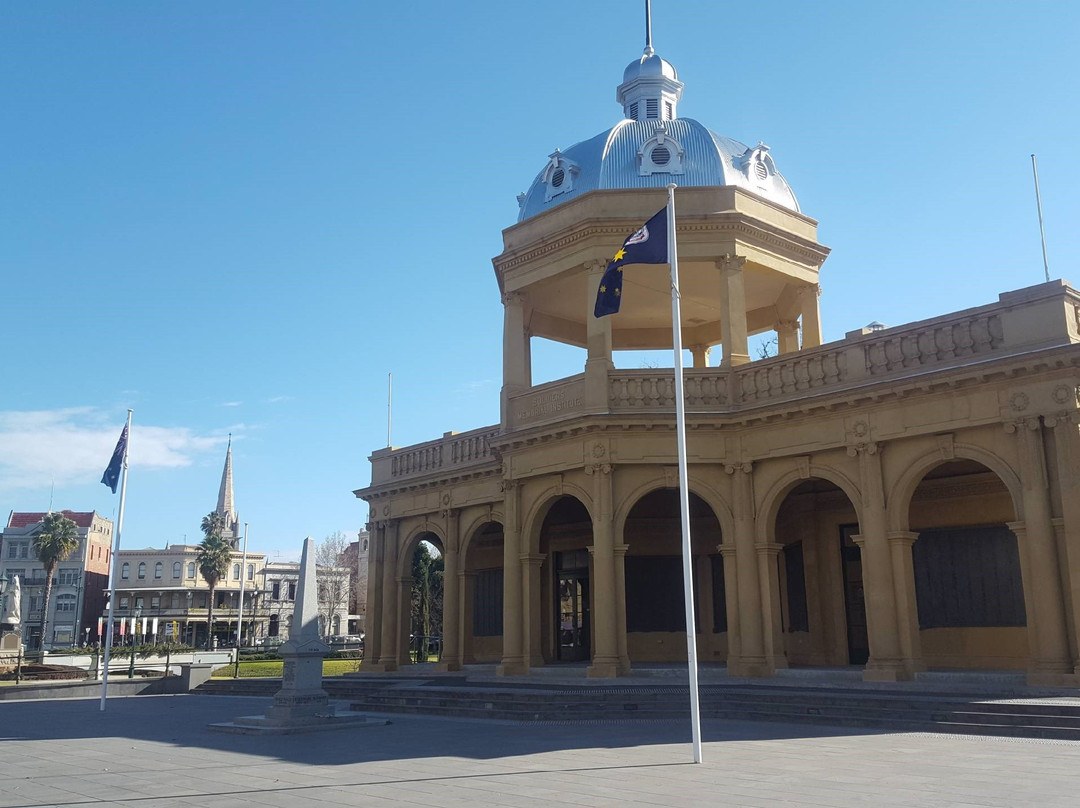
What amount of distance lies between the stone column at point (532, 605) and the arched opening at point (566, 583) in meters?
3.79

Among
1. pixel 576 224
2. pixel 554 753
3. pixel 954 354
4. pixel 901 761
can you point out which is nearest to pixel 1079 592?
pixel 954 354

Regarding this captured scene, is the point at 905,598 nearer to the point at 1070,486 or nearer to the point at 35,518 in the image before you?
the point at 1070,486

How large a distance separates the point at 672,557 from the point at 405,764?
57.0 feet

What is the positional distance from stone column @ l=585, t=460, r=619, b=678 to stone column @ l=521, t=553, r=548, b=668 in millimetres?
2514

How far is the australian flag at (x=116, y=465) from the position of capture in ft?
88.6

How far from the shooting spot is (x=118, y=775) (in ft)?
39.9

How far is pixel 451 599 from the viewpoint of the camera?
30.7 m

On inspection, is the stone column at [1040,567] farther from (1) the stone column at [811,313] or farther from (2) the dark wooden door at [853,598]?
(1) the stone column at [811,313]

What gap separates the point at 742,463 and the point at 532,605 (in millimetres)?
7045

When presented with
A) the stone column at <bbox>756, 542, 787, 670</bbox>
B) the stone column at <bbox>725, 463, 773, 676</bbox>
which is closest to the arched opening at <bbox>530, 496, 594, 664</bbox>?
the stone column at <bbox>725, 463, 773, 676</bbox>

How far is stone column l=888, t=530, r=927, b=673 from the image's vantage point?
20391 millimetres

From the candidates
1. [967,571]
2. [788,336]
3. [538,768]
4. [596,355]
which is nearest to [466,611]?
[596,355]

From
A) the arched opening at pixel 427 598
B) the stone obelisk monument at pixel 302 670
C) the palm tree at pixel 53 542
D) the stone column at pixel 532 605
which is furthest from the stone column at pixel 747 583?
the palm tree at pixel 53 542

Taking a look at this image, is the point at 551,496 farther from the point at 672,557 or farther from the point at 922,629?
the point at 922,629
